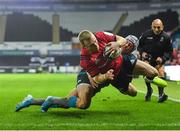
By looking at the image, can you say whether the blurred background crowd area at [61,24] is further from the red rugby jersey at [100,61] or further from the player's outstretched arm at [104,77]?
the player's outstretched arm at [104,77]

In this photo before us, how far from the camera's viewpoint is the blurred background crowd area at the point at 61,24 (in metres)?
51.6

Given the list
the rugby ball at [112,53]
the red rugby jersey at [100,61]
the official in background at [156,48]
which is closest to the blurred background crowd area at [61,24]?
the official in background at [156,48]

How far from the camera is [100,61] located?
7.81 metres

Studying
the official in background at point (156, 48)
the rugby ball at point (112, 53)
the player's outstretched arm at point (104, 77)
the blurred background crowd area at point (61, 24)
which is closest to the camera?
the player's outstretched arm at point (104, 77)

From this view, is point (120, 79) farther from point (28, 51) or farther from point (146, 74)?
point (28, 51)

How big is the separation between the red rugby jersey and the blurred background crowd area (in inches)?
1589

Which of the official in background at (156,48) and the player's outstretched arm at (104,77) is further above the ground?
the official in background at (156,48)

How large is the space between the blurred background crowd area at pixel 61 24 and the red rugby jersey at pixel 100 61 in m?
40.4

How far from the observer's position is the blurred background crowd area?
51.6 metres

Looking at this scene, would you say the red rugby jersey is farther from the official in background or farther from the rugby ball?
the official in background

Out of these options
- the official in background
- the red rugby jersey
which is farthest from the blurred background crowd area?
the red rugby jersey

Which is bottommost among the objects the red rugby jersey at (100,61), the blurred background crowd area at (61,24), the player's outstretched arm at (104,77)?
the player's outstretched arm at (104,77)

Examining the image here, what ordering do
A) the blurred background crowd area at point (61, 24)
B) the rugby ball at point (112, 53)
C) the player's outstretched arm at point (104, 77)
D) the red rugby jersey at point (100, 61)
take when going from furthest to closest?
the blurred background crowd area at point (61, 24) → the red rugby jersey at point (100, 61) → the rugby ball at point (112, 53) → the player's outstretched arm at point (104, 77)

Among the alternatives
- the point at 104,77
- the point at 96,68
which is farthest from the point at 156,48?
the point at 104,77
